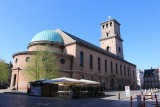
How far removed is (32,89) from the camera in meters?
26.8

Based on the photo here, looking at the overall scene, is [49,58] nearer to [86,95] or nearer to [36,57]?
[36,57]

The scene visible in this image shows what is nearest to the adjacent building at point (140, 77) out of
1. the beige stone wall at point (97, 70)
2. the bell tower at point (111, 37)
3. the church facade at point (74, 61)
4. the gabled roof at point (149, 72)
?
the gabled roof at point (149, 72)

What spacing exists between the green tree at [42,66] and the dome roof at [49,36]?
26.6 feet

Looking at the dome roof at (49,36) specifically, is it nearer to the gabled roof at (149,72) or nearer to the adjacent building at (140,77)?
the gabled roof at (149,72)

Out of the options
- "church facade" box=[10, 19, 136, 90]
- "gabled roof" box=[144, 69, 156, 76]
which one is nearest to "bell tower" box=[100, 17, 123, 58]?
"church facade" box=[10, 19, 136, 90]

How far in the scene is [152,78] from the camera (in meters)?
98.8

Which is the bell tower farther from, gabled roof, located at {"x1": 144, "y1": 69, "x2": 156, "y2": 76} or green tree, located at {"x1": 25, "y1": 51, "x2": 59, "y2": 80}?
gabled roof, located at {"x1": 144, "y1": 69, "x2": 156, "y2": 76}

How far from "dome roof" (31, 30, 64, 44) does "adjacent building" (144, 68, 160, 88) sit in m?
70.9

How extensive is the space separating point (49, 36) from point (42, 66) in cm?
1100

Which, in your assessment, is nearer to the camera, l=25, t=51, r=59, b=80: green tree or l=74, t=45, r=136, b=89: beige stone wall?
l=25, t=51, r=59, b=80: green tree

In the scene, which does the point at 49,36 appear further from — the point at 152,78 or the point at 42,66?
the point at 152,78

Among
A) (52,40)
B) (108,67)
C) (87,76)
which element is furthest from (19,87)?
(108,67)

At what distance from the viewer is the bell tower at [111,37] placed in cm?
6550

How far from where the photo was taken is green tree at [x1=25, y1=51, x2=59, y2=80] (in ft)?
116
